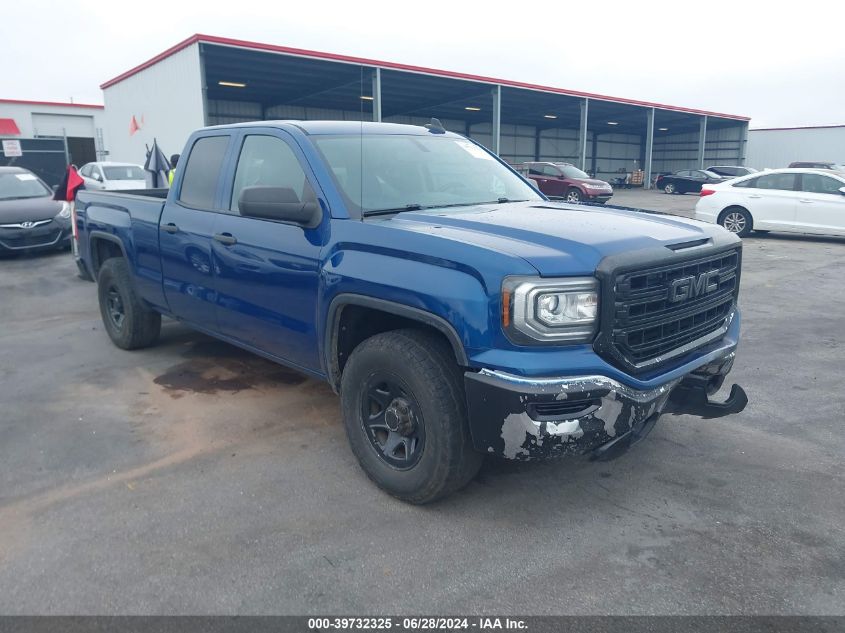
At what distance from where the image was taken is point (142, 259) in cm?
550

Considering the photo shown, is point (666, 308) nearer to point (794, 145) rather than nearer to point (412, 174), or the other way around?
point (412, 174)

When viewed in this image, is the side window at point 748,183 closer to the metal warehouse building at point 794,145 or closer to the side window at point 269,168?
the side window at point 269,168

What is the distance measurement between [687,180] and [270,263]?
33150mm

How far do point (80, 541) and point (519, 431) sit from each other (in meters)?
2.05

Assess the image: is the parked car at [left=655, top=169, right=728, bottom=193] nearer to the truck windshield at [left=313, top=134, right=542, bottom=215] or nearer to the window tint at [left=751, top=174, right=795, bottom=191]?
the window tint at [left=751, top=174, right=795, bottom=191]

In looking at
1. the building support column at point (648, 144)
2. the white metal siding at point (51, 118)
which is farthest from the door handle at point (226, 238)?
the white metal siding at point (51, 118)

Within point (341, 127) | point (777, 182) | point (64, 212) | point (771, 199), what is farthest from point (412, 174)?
point (777, 182)

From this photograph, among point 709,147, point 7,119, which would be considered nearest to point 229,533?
point 7,119

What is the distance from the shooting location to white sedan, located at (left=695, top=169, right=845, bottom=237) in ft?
45.6

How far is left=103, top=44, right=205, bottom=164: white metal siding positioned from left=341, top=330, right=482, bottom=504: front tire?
60.7 feet

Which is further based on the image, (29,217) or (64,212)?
(64,212)

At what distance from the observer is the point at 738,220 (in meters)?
15.1

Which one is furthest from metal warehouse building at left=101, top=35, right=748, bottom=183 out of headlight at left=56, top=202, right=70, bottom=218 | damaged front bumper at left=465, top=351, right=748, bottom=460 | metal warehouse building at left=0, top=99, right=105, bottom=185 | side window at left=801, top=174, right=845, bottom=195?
damaged front bumper at left=465, top=351, right=748, bottom=460

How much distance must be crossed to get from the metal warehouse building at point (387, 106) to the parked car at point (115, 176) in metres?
2.61
